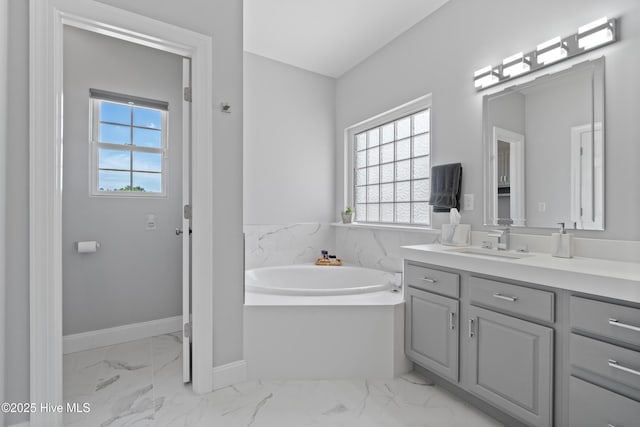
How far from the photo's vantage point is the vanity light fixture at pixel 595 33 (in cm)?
163

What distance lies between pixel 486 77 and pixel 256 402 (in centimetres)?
254

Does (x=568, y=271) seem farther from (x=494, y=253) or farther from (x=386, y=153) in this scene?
(x=386, y=153)

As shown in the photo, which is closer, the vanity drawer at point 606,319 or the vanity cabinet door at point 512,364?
the vanity drawer at point 606,319

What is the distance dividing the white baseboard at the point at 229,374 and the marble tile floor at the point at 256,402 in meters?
0.04

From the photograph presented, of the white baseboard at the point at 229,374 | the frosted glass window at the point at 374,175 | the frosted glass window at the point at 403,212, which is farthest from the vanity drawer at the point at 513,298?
the frosted glass window at the point at 374,175

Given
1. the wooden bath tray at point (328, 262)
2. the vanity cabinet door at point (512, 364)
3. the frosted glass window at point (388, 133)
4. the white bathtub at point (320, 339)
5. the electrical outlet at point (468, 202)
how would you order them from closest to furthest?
the vanity cabinet door at point (512, 364) → the white bathtub at point (320, 339) → the electrical outlet at point (468, 202) → the frosted glass window at point (388, 133) → the wooden bath tray at point (328, 262)

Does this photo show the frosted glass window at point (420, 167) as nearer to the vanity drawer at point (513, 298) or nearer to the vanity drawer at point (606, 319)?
the vanity drawer at point (513, 298)

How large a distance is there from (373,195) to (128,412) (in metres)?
2.71

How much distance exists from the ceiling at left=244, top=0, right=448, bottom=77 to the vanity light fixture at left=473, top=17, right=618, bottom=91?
0.79 metres

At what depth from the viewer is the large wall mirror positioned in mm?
1715

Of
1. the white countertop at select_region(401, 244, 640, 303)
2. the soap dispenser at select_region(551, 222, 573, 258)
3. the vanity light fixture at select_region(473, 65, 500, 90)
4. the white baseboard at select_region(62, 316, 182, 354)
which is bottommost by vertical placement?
the white baseboard at select_region(62, 316, 182, 354)

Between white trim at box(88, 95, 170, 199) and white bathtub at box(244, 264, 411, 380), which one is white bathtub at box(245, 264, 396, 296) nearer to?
white bathtub at box(244, 264, 411, 380)

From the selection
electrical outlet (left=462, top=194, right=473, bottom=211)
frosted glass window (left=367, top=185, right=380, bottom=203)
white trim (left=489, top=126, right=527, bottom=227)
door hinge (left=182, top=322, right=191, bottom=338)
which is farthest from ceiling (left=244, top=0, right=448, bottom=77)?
door hinge (left=182, top=322, right=191, bottom=338)

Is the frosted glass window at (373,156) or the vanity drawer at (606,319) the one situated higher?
the frosted glass window at (373,156)
